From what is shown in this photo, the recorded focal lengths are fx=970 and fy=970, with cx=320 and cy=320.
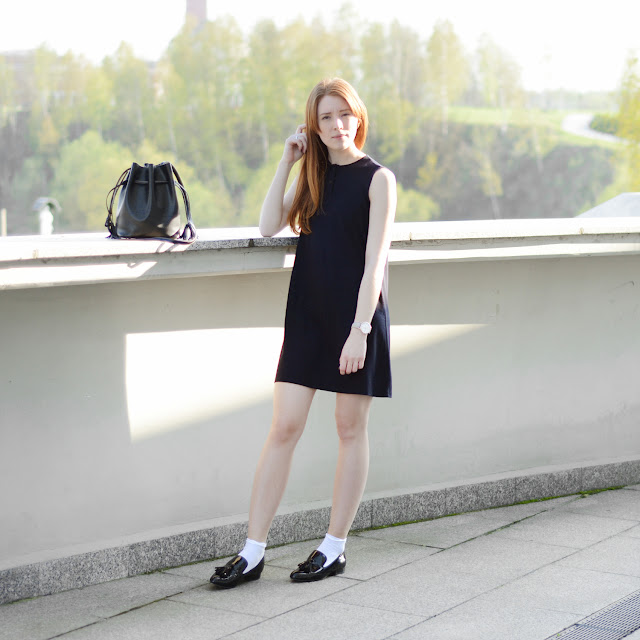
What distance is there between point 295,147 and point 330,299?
1.85ft

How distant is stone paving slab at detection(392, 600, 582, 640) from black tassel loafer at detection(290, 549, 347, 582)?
1.75ft

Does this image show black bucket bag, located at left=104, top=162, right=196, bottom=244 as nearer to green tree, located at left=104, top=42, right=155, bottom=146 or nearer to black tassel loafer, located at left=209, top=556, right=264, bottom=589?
black tassel loafer, located at left=209, top=556, right=264, bottom=589

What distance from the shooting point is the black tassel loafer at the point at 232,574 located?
342cm

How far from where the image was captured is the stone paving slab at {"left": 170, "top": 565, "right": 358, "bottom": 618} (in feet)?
10.6

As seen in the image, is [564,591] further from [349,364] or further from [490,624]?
[349,364]

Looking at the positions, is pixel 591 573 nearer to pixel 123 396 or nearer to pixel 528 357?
pixel 528 357

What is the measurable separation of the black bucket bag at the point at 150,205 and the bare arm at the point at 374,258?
0.63 m

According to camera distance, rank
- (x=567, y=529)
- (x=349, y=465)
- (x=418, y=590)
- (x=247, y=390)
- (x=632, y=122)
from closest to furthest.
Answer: (x=418, y=590) → (x=349, y=465) → (x=247, y=390) → (x=567, y=529) → (x=632, y=122)

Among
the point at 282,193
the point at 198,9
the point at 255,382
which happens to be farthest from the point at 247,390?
the point at 198,9

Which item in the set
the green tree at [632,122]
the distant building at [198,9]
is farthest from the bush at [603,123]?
the distant building at [198,9]

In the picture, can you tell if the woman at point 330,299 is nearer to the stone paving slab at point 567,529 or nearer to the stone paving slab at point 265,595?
the stone paving slab at point 265,595

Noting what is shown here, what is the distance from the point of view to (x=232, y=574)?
3.42 meters

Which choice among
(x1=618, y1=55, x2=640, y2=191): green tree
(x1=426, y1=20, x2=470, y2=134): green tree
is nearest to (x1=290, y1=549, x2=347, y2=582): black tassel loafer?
(x1=618, y1=55, x2=640, y2=191): green tree

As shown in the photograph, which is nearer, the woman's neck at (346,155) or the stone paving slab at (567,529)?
the woman's neck at (346,155)
